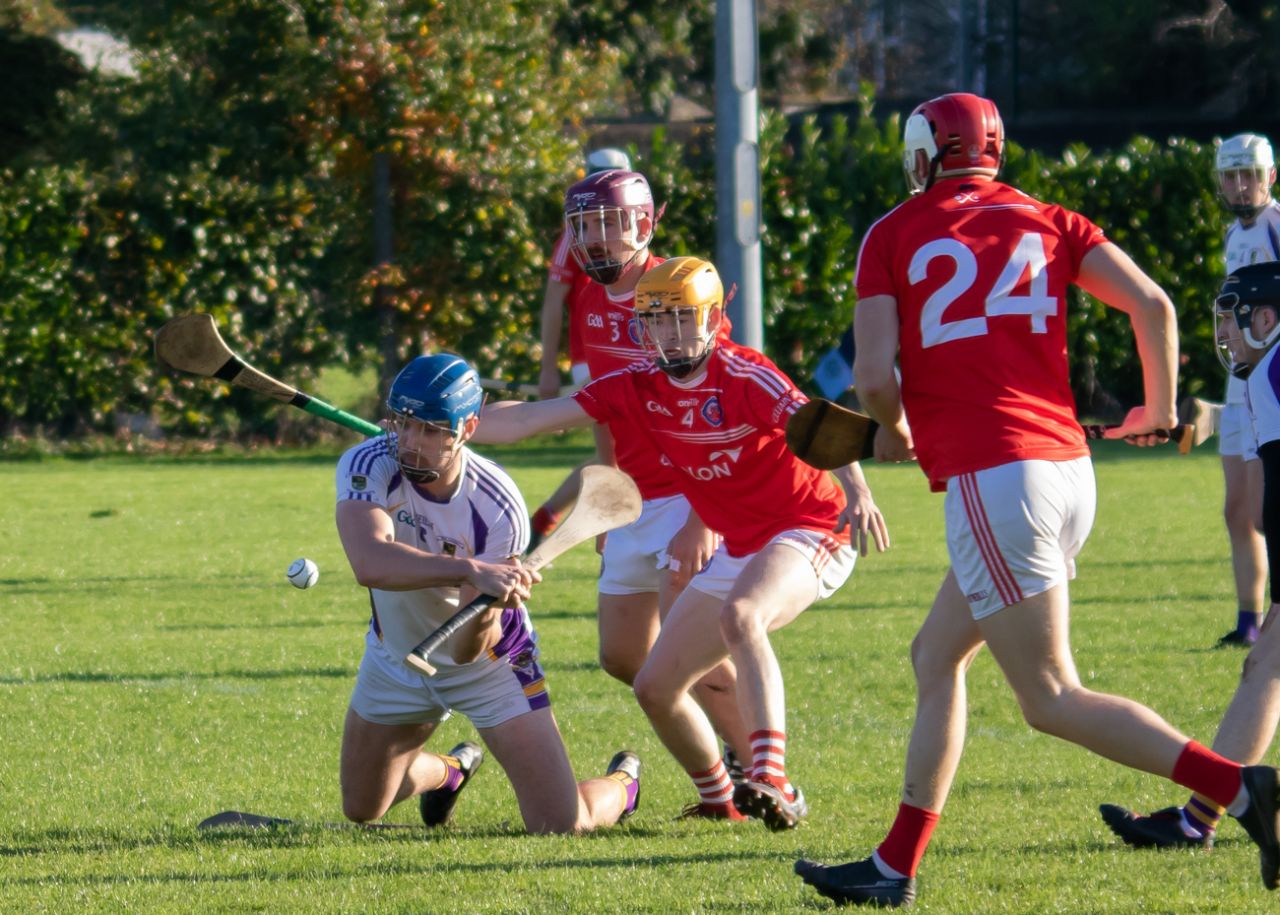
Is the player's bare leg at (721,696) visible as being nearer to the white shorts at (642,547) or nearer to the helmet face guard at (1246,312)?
the white shorts at (642,547)

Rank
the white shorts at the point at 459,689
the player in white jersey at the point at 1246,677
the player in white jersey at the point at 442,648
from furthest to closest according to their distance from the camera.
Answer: the white shorts at the point at 459,689, the player in white jersey at the point at 442,648, the player in white jersey at the point at 1246,677

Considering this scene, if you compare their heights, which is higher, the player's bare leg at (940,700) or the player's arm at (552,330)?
the player's arm at (552,330)

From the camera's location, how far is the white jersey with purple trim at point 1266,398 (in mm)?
4355

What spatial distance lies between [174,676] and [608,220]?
3150 millimetres

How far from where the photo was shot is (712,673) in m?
5.82

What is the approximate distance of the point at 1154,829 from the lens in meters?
4.75

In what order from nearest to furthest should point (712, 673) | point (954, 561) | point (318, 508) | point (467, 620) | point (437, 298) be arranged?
point (954, 561), point (467, 620), point (712, 673), point (318, 508), point (437, 298)

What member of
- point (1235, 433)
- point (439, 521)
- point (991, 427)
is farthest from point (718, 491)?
point (1235, 433)

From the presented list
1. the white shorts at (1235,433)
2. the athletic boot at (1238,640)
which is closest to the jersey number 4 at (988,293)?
the white shorts at (1235,433)

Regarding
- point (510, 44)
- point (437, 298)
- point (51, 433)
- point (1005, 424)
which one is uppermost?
point (510, 44)

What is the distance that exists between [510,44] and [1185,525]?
10350 millimetres

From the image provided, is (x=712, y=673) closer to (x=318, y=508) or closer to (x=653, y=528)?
(x=653, y=528)

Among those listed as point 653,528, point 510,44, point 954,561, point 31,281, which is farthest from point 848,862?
point 510,44

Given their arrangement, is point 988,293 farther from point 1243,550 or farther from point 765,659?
point 1243,550
